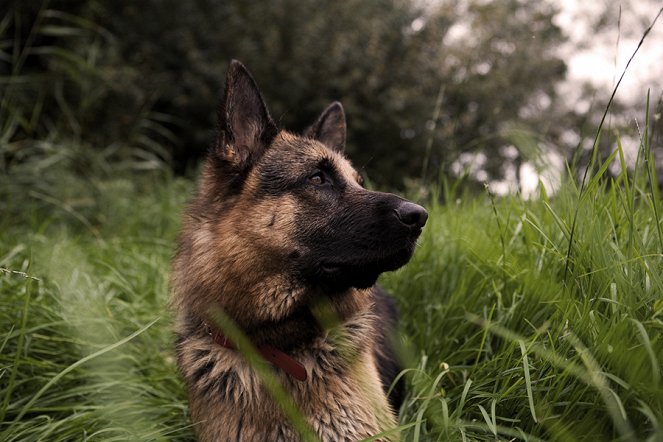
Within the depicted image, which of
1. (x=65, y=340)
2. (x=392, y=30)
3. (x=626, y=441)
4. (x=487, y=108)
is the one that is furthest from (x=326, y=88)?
(x=626, y=441)

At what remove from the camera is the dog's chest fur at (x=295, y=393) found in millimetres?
2102

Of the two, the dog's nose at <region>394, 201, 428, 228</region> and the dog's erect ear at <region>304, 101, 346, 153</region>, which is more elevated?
the dog's nose at <region>394, 201, 428, 228</region>

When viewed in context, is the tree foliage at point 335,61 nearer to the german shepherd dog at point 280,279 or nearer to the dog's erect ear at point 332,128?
the dog's erect ear at point 332,128

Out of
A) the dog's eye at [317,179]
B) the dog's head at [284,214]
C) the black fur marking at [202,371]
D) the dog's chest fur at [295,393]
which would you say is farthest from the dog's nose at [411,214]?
the black fur marking at [202,371]

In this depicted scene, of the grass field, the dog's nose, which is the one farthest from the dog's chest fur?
the dog's nose

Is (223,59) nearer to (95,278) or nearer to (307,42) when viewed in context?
(307,42)

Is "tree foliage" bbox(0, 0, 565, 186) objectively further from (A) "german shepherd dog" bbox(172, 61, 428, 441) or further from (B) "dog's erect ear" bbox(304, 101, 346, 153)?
(A) "german shepherd dog" bbox(172, 61, 428, 441)

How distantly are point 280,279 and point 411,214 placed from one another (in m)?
0.60

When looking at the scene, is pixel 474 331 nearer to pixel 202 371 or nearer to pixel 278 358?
pixel 278 358

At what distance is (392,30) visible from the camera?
11.8 metres

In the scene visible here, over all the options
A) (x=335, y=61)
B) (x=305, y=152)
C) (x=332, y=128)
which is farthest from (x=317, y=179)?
(x=335, y=61)

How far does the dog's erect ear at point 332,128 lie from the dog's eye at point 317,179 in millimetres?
603

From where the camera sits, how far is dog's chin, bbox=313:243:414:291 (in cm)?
218

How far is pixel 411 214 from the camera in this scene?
216cm
